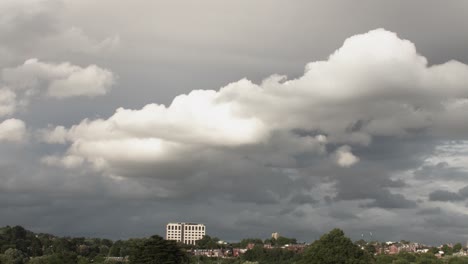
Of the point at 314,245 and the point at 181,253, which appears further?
the point at 181,253

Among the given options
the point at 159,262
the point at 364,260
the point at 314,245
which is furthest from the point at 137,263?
the point at 364,260

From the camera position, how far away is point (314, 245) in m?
169

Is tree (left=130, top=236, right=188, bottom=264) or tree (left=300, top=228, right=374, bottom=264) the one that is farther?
tree (left=130, top=236, right=188, bottom=264)

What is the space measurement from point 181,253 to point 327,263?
54.9 metres

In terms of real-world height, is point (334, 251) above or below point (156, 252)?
below

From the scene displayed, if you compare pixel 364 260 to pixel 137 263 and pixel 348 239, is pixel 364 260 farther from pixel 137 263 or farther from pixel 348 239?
pixel 137 263

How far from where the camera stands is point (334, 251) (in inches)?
6417

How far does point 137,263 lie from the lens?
19062cm

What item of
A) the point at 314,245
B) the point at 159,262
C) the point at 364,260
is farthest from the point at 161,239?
the point at 364,260

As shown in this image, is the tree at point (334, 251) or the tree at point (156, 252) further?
the tree at point (156, 252)

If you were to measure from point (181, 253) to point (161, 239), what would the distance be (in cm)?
1016

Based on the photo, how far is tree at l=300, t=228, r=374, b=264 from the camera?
16125 cm

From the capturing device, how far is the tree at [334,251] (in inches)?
6348

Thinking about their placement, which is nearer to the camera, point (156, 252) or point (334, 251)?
point (334, 251)
